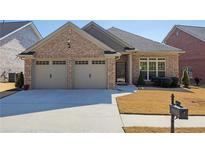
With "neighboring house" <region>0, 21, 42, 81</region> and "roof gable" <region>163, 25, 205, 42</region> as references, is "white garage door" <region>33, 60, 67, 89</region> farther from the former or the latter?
"roof gable" <region>163, 25, 205, 42</region>

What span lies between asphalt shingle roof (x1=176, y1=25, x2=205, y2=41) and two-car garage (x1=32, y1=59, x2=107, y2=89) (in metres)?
16.7

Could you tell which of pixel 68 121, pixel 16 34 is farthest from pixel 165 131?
pixel 16 34

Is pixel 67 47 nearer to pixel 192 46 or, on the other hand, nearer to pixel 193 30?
pixel 192 46

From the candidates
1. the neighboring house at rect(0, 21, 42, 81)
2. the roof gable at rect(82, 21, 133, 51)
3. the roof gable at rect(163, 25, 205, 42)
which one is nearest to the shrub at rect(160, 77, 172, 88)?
the roof gable at rect(82, 21, 133, 51)

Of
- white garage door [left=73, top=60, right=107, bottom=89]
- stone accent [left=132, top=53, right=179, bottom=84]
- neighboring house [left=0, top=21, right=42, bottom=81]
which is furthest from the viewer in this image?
neighboring house [left=0, top=21, right=42, bottom=81]

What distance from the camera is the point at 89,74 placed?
18.8 m

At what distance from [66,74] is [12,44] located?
14787mm

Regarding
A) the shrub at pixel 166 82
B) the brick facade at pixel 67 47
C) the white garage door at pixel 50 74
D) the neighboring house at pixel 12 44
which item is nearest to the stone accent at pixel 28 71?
the white garage door at pixel 50 74

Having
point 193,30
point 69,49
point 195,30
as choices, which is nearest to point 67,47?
point 69,49

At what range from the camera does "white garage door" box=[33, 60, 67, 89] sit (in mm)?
18906

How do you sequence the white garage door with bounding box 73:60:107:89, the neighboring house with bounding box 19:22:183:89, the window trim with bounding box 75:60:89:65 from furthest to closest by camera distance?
the window trim with bounding box 75:60:89:65 < the white garage door with bounding box 73:60:107:89 < the neighboring house with bounding box 19:22:183:89

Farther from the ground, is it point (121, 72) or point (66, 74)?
point (121, 72)

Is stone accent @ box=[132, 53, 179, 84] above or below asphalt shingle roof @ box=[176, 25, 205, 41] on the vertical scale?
below
